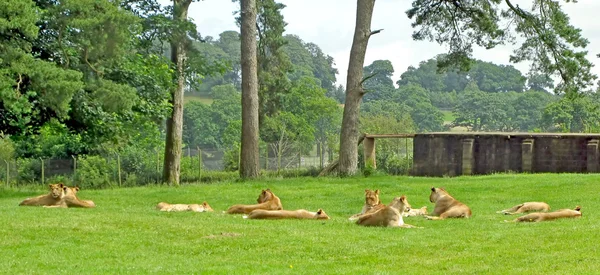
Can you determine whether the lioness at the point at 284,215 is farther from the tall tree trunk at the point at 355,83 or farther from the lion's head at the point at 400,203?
the tall tree trunk at the point at 355,83

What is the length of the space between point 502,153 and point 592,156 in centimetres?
369

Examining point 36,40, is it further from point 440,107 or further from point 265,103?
point 440,107

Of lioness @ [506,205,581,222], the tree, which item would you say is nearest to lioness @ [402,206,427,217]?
lioness @ [506,205,581,222]

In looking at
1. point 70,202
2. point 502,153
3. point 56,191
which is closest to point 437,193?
point 70,202

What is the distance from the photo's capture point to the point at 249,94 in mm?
32875

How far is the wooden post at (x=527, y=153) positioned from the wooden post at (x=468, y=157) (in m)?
2.29

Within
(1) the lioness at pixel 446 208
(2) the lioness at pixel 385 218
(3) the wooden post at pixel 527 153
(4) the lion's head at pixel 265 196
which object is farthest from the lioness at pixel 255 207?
(3) the wooden post at pixel 527 153

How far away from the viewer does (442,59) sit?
40.1 meters

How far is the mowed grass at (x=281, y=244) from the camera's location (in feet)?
40.1

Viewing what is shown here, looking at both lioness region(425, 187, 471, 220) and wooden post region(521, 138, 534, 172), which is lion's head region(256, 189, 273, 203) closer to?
lioness region(425, 187, 471, 220)

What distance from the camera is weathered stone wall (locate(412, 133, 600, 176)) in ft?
119

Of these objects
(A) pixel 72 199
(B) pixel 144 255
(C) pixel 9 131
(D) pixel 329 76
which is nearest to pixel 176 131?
(C) pixel 9 131

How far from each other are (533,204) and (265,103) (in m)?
56.9

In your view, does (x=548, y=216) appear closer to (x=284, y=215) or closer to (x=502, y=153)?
(x=284, y=215)
